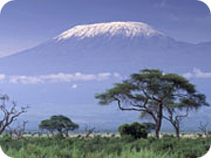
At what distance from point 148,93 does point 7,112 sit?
1163 millimetres

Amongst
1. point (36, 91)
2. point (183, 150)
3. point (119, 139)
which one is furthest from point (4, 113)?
point (183, 150)

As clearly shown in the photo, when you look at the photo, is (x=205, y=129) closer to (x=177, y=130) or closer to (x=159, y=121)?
(x=177, y=130)

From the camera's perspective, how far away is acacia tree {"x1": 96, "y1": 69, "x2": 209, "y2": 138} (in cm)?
A: 848

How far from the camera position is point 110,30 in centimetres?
830

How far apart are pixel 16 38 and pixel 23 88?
0.43 metres

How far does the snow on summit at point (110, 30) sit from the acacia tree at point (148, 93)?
0.32 metres

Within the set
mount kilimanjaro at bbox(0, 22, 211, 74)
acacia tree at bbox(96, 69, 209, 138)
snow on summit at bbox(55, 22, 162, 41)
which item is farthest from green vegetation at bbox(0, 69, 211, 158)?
snow on summit at bbox(55, 22, 162, 41)

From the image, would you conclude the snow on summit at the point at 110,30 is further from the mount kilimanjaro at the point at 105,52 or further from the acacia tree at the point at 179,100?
the acacia tree at the point at 179,100

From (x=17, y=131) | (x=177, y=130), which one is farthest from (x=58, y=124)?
(x=177, y=130)

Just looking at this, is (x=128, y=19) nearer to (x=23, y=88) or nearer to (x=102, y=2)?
(x=102, y=2)

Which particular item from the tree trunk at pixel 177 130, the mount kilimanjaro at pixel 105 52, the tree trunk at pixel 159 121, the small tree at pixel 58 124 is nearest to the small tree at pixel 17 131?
the small tree at pixel 58 124

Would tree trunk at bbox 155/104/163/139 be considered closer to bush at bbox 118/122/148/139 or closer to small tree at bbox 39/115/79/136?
bush at bbox 118/122/148/139

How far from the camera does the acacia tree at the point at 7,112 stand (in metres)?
8.47

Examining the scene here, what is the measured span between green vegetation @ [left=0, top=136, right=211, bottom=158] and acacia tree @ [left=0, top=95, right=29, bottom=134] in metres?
0.19
